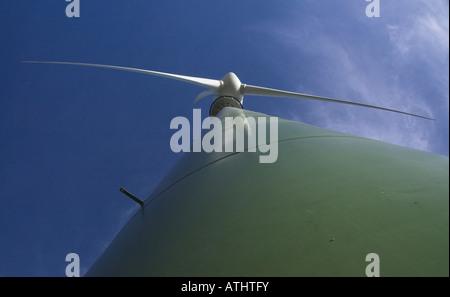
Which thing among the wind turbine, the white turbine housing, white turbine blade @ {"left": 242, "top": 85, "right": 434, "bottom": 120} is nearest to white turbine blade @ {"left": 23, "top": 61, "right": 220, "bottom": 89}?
the white turbine housing

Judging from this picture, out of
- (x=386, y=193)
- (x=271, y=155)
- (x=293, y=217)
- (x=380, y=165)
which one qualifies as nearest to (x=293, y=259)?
(x=293, y=217)

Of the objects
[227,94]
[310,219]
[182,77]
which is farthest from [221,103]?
[310,219]

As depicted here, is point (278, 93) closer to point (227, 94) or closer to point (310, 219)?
point (227, 94)

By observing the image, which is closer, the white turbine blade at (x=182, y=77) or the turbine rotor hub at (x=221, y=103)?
the white turbine blade at (x=182, y=77)

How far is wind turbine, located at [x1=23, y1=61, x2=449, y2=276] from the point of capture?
179cm

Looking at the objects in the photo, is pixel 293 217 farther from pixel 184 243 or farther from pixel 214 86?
pixel 214 86

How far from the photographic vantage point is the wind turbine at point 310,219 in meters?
1.79

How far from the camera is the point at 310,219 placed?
90.1 inches

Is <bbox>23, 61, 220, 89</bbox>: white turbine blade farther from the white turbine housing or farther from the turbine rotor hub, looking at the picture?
the turbine rotor hub

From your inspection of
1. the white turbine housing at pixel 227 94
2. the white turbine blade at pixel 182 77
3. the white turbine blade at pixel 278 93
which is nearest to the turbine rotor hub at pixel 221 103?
the white turbine housing at pixel 227 94

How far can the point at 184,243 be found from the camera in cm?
272

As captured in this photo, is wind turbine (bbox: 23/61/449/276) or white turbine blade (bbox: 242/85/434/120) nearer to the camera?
wind turbine (bbox: 23/61/449/276)

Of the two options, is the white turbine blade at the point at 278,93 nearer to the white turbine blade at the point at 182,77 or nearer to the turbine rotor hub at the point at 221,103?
the turbine rotor hub at the point at 221,103
